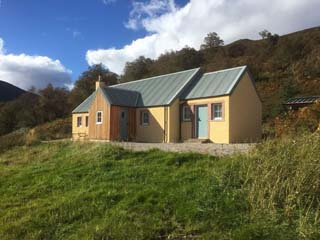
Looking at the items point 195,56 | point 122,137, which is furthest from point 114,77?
point 122,137

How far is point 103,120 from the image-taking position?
22.9m

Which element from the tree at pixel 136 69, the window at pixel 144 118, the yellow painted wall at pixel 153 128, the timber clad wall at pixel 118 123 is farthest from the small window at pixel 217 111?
the tree at pixel 136 69

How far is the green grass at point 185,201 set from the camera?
5387 mm

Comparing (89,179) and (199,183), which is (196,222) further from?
(89,179)

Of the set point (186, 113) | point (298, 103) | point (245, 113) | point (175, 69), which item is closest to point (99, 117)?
point (186, 113)

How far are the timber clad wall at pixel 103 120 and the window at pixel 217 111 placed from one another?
688 cm

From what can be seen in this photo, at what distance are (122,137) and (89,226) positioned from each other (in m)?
17.1

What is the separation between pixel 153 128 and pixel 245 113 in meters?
5.85

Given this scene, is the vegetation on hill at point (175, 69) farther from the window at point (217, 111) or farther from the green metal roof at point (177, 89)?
the window at point (217, 111)

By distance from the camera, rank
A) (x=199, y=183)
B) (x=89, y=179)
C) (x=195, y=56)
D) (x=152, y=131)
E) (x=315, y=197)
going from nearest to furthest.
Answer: (x=315, y=197)
(x=199, y=183)
(x=89, y=179)
(x=152, y=131)
(x=195, y=56)

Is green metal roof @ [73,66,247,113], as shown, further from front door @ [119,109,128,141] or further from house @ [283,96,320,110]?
house @ [283,96,320,110]

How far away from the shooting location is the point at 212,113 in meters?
19.7

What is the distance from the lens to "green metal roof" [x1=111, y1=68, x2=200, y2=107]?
2200cm

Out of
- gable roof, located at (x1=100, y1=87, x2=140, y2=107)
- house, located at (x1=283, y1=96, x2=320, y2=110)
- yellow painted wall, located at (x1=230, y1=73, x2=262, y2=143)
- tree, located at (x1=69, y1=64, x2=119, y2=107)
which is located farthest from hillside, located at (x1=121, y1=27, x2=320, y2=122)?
gable roof, located at (x1=100, y1=87, x2=140, y2=107)
